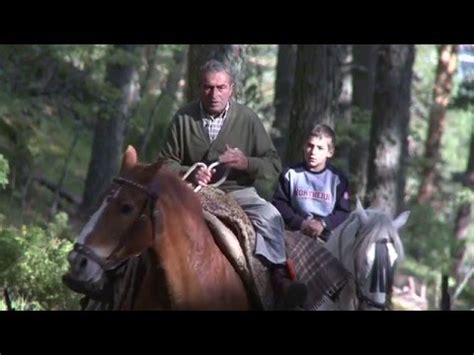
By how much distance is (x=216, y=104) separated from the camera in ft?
26.3

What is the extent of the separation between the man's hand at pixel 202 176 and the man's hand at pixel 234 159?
0.40 ft

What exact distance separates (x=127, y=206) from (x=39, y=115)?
12.0 meters

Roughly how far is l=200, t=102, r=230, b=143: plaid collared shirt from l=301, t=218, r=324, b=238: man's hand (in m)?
0.92

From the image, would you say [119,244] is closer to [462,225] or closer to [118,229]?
[118,229]

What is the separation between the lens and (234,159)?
789 cm

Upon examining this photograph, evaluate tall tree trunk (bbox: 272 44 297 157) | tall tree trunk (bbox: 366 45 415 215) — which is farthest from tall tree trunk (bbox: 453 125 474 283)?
tall tree trunk (bbox: 366 45 415 215)

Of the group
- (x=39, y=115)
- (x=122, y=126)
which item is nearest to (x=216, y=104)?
(x=39, y=115)

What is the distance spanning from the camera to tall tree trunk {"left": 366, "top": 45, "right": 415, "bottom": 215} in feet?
55.5

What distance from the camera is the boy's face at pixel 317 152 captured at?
8461mm

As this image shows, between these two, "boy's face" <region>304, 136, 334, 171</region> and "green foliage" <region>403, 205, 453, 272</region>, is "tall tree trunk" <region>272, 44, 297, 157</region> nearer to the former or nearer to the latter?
"green foliage" <region>403, 205, 453, 272</region>

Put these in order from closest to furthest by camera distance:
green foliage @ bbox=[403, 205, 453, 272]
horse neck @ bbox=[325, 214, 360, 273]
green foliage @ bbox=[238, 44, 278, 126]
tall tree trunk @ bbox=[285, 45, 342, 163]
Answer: horse neck @ bbox=[325, 214, 360, 273], tall tree trunk @ bbox=[285, 45, 342, 163], green foliage @ bbox=[238, 44, 278, 126], green foliage @ bbox=[403, 205, 453, 272]

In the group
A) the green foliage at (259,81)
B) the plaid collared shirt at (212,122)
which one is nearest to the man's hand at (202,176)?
the plaid collared shirt at (212,122)

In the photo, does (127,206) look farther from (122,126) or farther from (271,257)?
(122,126)

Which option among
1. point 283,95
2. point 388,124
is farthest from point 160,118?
point 388,124
